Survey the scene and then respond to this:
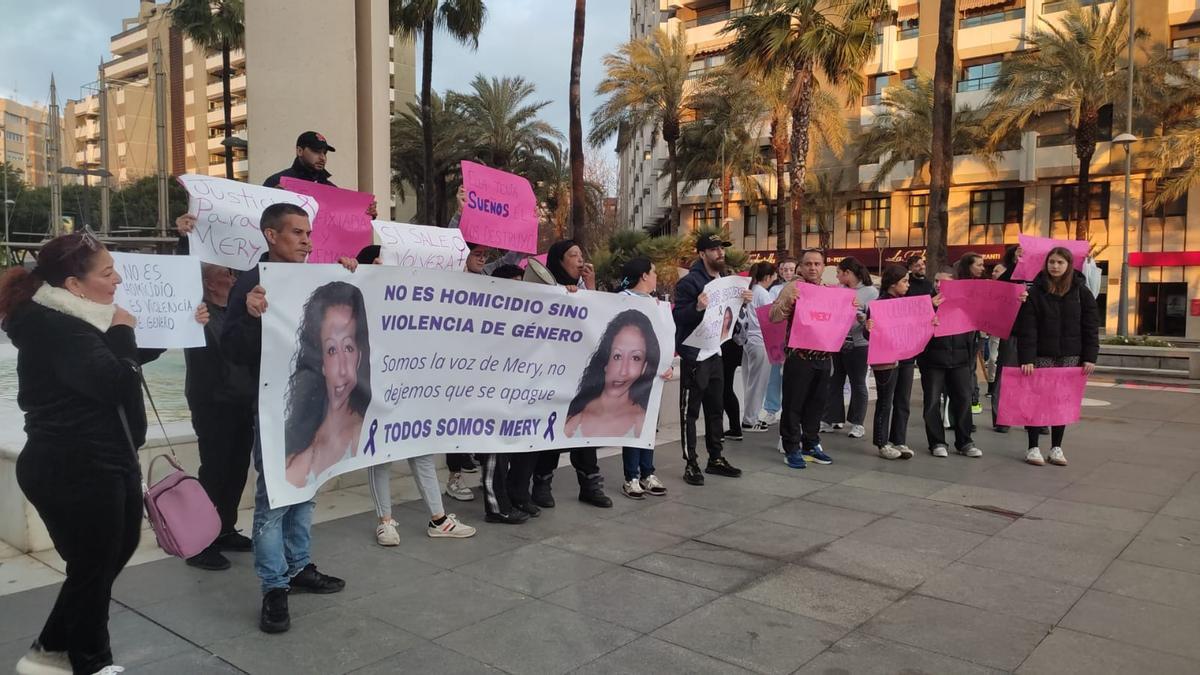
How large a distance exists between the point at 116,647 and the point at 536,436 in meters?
2.74

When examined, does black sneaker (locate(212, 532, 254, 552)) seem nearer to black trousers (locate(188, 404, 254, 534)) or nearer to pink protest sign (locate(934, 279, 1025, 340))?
black trousers (locate(188, 404, 254, 534))

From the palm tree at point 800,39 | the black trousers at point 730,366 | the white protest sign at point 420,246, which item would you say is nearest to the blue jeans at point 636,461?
the black trousers at point 730,366

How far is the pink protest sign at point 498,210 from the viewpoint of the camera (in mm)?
5043

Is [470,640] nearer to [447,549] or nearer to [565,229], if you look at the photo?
[447,549]

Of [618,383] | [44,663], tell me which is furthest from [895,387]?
[44,663]

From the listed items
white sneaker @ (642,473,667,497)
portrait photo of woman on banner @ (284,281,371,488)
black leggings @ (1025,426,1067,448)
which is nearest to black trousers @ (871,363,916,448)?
black leggings @ (1025,426,1067,448)

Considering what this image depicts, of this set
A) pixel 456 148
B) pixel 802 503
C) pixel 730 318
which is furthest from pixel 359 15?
pixel 456 148

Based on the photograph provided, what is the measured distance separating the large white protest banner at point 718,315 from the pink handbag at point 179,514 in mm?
3953

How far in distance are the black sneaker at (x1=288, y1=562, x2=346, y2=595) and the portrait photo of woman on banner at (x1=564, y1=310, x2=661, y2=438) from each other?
6.66 feet

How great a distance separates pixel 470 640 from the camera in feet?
12.0

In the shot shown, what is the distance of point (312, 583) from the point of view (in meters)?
4.20

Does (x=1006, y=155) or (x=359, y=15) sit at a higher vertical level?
(x=1006, y=155)

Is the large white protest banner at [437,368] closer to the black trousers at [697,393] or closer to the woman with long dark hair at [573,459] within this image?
the woman with long dark hair at [573,459]

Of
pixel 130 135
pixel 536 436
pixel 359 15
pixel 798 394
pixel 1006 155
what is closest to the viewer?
pixel 536 436
